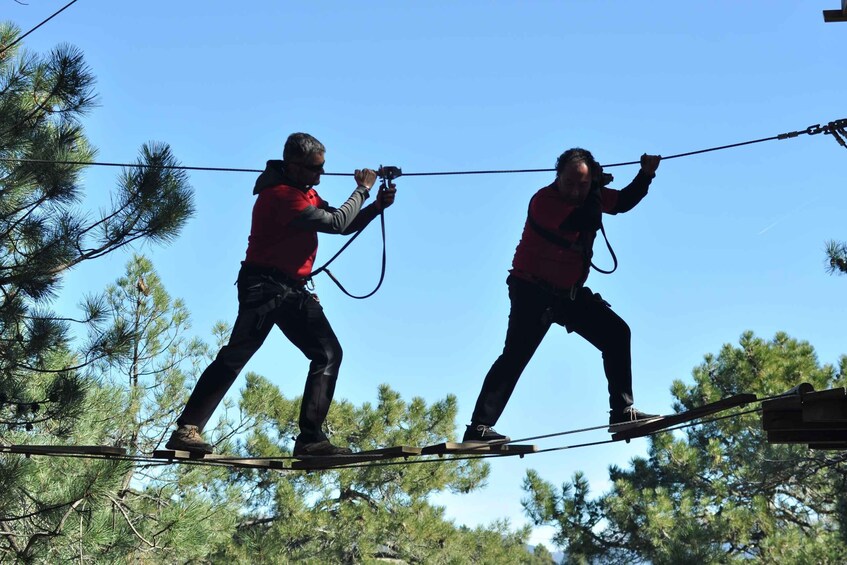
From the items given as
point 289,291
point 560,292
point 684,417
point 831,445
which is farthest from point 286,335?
point 831,445

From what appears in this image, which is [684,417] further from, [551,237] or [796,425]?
[551,237]

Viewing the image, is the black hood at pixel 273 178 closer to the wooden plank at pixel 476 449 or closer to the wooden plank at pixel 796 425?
the wooden plank at pixel 476 449

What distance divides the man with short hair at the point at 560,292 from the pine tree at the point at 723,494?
10.3 meters

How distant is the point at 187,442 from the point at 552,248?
7.24ft

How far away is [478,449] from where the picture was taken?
5.70 meters

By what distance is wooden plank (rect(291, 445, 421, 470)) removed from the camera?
5617 mm

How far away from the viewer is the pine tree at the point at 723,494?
642 inches

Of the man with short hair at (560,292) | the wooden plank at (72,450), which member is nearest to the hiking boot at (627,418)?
the man with short hair at (560,292)

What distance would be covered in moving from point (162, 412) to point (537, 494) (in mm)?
6278

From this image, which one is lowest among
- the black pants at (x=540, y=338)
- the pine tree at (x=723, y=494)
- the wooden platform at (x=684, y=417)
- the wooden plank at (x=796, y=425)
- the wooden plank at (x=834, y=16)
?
the wooden platform at (x=684, y=417)

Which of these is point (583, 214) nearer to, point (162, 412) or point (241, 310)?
point (241, 310)

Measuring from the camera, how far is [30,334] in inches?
337

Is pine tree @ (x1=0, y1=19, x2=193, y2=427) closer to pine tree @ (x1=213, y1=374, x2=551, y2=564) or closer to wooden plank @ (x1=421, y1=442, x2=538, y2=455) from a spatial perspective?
wooden plank @ (x1=421, y1=442, x2=538, y2=455)

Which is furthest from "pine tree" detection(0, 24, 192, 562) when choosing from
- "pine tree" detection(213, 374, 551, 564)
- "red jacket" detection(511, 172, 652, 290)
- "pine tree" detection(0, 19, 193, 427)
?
"pine tree" detection(213, 374, 551, 564)
